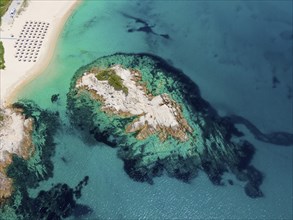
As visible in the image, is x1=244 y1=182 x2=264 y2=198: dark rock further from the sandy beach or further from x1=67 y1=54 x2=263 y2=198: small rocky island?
the sandy beach

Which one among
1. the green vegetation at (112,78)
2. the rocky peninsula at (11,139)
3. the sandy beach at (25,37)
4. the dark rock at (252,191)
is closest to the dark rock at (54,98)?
the rocky peninsula at (11,139)

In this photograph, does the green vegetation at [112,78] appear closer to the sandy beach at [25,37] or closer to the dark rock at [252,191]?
the sandy beach at [25,37]

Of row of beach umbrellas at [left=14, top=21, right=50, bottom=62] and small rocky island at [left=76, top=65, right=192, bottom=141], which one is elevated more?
row of beach umbrellas at [left=14, top=21, right=50, bottom=62]

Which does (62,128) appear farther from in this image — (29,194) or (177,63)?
(177,63)

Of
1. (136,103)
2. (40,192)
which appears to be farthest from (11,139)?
(136,103)

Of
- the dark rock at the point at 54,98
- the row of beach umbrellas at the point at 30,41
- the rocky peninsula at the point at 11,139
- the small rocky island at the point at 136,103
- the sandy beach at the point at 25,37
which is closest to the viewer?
the rocky peninsula at the point at 11,139

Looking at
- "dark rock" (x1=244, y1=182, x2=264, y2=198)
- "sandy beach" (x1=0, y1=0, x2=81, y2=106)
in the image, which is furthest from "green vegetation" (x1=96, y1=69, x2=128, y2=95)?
"dark rock" (x1=244, y1=182, x2=264, y2=198)

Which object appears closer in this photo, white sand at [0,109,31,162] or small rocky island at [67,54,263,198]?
white sand at [0,109,31,162]
